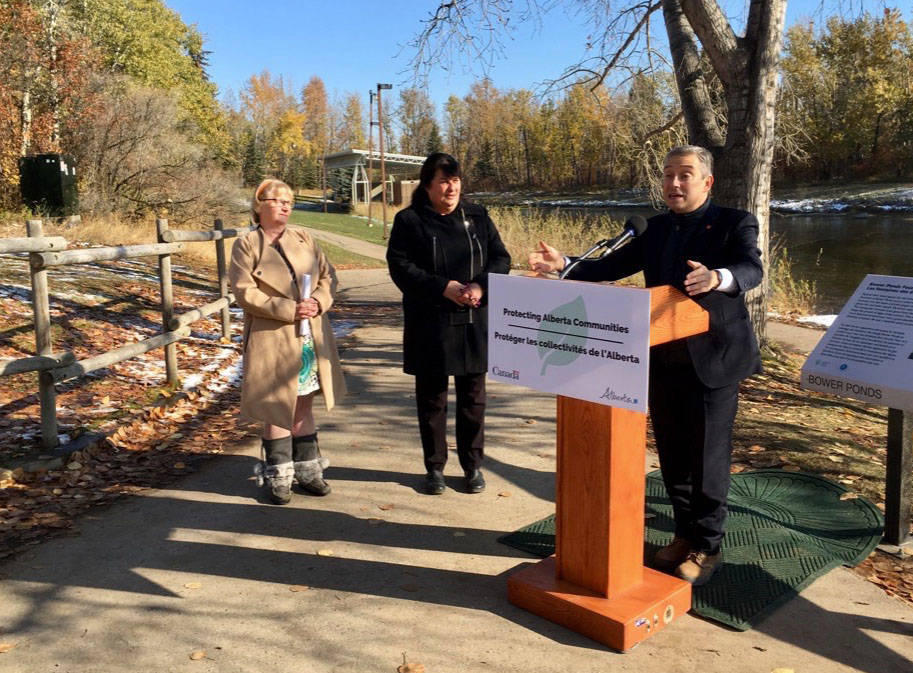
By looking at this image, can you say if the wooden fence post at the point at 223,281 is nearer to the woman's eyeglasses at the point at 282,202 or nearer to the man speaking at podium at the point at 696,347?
the woman's eyeglasses at the point at 282,202

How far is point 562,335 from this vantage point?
3.00 m

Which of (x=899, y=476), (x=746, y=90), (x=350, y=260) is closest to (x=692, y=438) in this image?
(x=899, y=476)

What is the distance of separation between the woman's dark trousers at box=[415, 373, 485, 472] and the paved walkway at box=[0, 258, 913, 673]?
243 mm

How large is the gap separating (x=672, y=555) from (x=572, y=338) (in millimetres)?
1402

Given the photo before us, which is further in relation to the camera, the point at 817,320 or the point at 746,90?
the point at 817,320

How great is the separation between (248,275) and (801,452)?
152 inches

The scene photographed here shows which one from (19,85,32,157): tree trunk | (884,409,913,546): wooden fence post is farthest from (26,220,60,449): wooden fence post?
(19,85,32,157): tree trunk

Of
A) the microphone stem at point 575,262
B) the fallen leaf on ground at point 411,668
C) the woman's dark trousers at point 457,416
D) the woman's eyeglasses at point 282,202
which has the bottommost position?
the fallen leaf on ground at point 411,668

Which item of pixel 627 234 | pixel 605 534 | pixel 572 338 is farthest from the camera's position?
pixel 627 234

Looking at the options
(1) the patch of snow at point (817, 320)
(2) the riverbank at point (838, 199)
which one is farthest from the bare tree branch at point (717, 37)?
(2) the riverbank at point (838, 199)

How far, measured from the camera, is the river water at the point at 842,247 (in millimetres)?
20156

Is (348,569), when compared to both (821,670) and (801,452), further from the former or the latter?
(801,452)

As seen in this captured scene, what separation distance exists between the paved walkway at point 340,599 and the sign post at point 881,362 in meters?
0.57

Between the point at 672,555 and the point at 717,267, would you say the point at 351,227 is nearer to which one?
the point at 672,555
